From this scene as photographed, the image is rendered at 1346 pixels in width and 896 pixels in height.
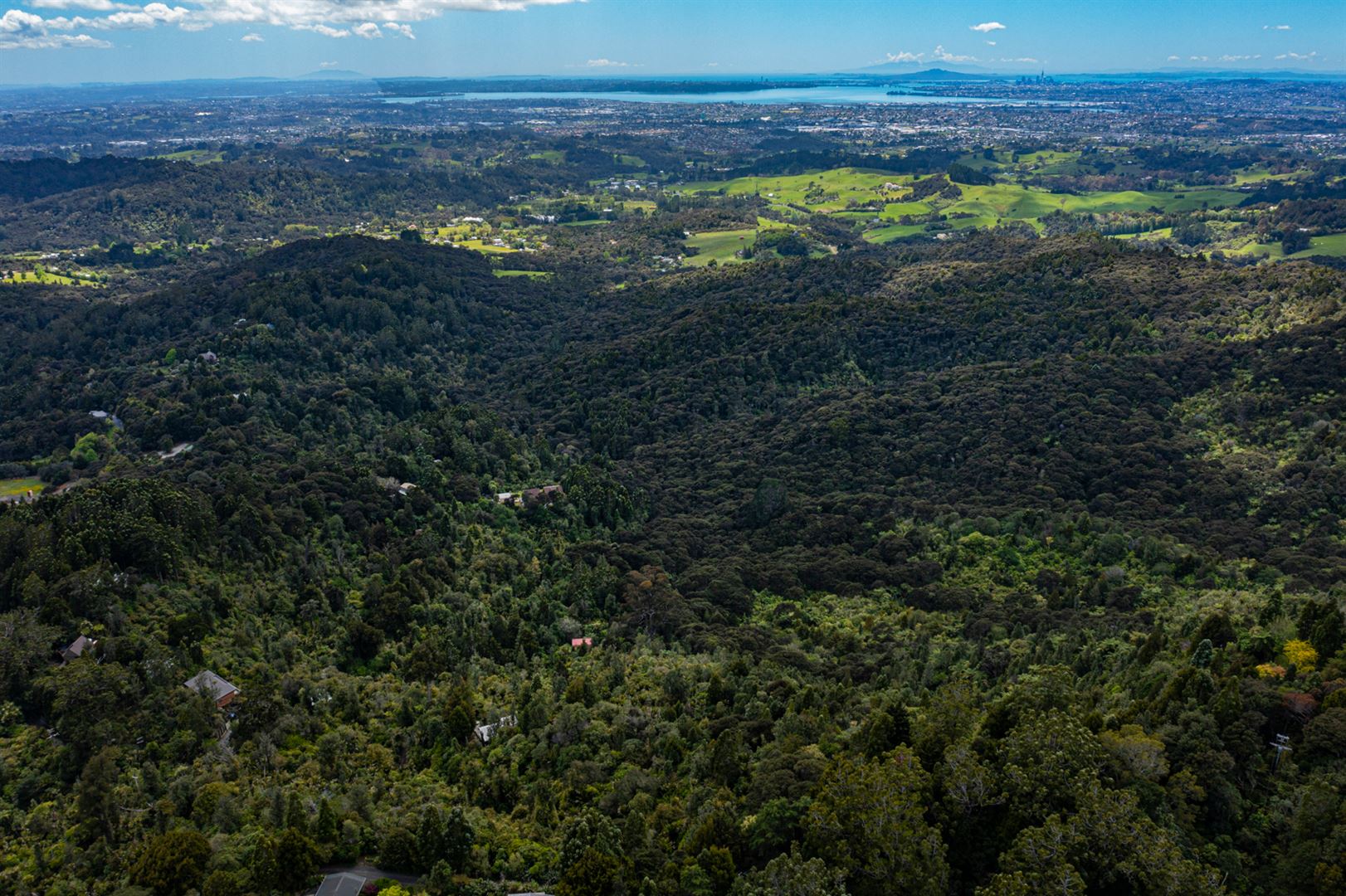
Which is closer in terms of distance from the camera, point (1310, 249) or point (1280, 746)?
point (1280, 746)

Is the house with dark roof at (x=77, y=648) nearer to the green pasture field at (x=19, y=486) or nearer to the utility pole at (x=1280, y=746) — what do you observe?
the green pasture field at (x=19, y=486)

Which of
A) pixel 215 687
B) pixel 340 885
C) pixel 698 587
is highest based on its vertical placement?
pixel 340 885

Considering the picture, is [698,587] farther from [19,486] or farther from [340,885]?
[19,486]

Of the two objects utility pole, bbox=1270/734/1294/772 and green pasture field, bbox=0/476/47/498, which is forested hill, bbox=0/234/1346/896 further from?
green pasture field, bbox=0/476/47/498

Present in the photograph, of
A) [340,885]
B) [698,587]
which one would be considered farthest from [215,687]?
[698,587]

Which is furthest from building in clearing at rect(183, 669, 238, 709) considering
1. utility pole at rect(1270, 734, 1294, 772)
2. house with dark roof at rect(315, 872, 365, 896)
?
utility pole at rect(1270, 734, 1294, 772)

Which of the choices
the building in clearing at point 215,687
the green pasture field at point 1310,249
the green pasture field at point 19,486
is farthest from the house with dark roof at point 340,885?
the green pasture field at point 1310,249
